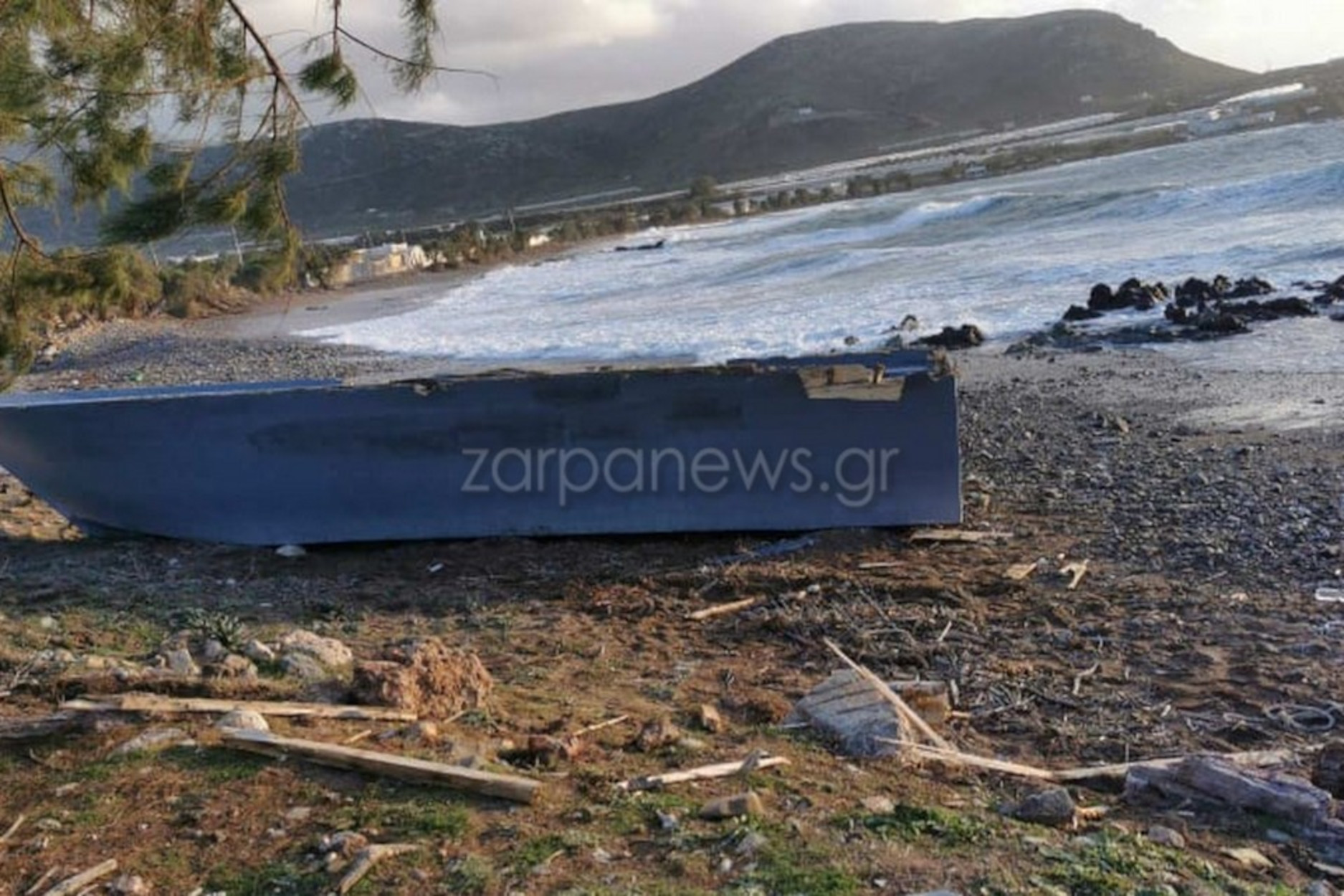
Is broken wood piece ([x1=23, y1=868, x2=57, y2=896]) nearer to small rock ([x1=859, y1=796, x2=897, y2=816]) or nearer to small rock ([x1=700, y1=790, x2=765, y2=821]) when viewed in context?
small rock ([x1=700, y1=790, x2=765, y2=821])

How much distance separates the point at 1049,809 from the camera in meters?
3.23

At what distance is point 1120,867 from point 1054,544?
369 centimetres

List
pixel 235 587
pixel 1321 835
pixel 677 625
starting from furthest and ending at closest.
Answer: pixel 235 587 → pixel 677 625 → pixel 1321 835

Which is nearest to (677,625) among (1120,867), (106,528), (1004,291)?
(1120,867)

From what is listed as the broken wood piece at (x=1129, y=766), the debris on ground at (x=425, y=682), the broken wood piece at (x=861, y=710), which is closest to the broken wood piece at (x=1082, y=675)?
the broken wood piece at (x=861, y=710)

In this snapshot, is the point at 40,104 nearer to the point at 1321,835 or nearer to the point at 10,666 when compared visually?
the point at 10,666

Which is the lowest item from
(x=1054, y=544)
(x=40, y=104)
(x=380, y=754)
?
(x=1054, y=544)

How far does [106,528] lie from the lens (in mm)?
7367

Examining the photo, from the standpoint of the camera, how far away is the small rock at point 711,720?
3.97m

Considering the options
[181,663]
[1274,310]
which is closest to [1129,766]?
[181,663]

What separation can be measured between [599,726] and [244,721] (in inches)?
40.2

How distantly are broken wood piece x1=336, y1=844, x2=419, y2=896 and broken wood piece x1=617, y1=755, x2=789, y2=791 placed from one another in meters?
0.62

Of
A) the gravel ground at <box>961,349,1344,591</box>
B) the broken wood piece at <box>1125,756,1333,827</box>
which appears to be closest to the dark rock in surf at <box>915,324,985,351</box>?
the gravel ground at <box>961,349,1344,591</box>

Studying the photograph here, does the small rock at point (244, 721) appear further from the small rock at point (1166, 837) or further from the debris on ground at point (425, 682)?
the small rock at point (1166, 837)
